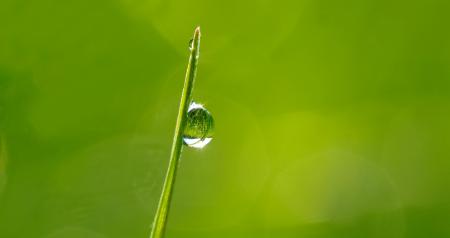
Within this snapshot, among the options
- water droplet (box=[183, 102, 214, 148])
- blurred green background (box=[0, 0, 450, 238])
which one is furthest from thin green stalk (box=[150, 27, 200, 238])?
blurred green background (box=[0, 0, 450, 238])

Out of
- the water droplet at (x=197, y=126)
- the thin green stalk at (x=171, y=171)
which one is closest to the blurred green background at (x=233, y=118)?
the water droplet at (x=197, y=126)

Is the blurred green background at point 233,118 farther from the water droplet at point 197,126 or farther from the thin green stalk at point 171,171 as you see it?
the thin green stalk at point 171,171

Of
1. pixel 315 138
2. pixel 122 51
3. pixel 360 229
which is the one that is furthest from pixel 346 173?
pixel 122 51

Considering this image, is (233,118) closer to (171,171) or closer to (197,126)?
(197,126)

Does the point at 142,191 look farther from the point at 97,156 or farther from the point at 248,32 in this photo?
the point at 248,32

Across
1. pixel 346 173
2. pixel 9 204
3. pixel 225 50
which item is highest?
pixel 225 50

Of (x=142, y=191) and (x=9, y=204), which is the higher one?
(x=142, y=191)

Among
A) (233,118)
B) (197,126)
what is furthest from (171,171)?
(233,118)

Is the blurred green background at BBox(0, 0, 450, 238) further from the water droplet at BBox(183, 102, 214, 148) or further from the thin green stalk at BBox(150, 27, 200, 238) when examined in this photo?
the thin green stalk at BBox(150, 27, 200, 238)
